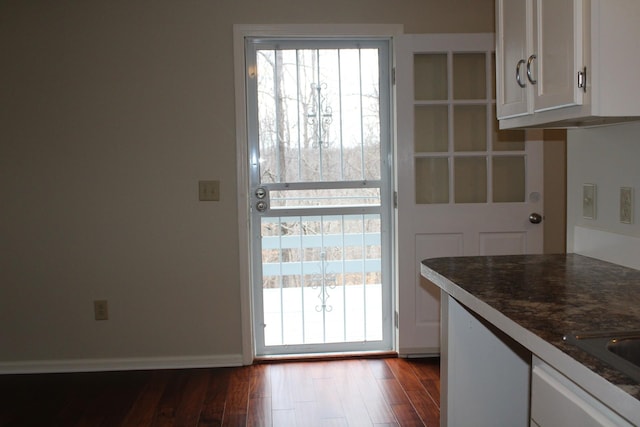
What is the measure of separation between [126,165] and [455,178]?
1868mm

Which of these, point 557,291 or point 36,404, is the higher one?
point 557,291

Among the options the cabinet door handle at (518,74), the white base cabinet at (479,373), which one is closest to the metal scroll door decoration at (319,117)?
the cabinet door handle at (518,74)

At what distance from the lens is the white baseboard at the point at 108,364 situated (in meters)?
3.41

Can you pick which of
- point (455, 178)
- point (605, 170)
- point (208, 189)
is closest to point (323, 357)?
point (208, 189)

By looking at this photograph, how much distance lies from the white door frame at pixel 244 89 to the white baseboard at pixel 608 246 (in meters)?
1.68

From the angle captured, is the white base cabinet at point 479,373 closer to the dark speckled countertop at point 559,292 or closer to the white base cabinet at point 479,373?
the white base cabinet at point 479,373

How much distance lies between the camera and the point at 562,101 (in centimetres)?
169

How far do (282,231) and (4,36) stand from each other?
187cm

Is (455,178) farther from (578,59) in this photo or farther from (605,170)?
(578,59)

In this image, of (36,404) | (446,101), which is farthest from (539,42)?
(36,404)

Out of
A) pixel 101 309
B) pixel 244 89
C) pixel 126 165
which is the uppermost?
pixel 244 89

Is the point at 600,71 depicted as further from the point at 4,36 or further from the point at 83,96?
the point at 4,36

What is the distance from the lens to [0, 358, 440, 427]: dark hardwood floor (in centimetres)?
273

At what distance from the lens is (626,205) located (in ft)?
6.39
